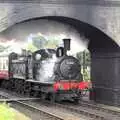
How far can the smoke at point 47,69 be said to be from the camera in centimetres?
2278

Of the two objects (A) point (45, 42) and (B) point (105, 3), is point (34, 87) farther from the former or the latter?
(A) point (45, 42)

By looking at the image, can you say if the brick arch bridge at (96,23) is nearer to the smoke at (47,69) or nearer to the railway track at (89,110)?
the railway track at (89,110)

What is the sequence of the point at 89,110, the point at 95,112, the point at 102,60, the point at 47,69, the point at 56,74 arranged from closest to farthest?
the point at 95,112, the point at 89,110, the point at 56,74, the point at 47,69, the point at 102,60

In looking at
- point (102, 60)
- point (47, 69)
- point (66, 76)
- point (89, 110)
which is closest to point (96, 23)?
point (102, 60)

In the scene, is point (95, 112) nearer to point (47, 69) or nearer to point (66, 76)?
point (66, 76)

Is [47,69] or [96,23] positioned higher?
[96,23]

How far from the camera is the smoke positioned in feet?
74.7

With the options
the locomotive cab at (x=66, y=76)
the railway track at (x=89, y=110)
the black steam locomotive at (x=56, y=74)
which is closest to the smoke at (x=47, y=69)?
the black steam locomotive at (x=56, y=74)

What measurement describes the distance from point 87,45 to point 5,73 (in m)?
11.3

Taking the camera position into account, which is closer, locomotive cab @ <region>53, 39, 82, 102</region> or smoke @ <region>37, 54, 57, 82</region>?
locomotive cab @ <region>53, 39, 82, 102</region>

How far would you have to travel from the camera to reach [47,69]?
75.0 ft

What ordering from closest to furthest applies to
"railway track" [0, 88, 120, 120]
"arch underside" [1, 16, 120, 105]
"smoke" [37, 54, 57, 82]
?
1. "railway track" [0, 88, 120, 120]
2. "arch underside" [1, 16, 120, 105]
3. "smoke" [37, 54, 57, 82]

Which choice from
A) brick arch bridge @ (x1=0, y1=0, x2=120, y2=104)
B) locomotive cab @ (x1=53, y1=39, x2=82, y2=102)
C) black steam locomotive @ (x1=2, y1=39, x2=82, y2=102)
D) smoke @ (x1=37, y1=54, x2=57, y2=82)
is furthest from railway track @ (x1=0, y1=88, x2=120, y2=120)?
brick arch bridge @ (x1=0, y1=0, x2=120, y2=104)

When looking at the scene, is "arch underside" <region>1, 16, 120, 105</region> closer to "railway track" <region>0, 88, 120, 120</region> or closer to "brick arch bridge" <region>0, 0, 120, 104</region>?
"brick arch bridge" <region>0, 0, 120, 104</region>
